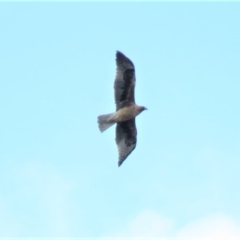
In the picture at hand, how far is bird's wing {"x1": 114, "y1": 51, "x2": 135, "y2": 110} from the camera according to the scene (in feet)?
258

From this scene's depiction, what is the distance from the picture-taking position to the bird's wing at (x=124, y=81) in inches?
3091

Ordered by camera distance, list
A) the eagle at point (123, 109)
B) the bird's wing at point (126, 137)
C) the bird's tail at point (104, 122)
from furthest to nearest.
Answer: the bird's wing at point (126, 137), the eagle at point (123, 109), the bird's tail at point (104, 122)

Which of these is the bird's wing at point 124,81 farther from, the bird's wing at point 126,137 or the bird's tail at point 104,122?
the bird's wing at point 126,137

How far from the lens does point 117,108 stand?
258ft

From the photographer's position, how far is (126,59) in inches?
3088

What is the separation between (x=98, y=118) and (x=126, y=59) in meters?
1.76

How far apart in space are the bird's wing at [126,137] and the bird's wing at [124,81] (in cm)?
86

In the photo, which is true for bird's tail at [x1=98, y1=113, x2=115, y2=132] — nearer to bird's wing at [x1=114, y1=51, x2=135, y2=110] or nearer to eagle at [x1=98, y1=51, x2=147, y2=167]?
eagle at [x1=98, y1=51, x2=147, y2=167]

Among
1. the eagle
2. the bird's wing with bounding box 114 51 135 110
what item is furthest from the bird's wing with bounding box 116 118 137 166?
the bird's wing with bounding box 114 51 135 110

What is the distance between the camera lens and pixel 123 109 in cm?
7869

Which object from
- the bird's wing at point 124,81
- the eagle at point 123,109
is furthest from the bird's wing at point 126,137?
the bird's wing at point 124,81

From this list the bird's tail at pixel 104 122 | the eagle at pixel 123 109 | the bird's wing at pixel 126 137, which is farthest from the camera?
the bird's wing at pixel 126 137

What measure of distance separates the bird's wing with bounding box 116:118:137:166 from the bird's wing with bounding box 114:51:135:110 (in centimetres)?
86

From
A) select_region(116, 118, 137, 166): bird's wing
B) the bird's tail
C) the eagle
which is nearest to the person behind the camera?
the bird's tail
